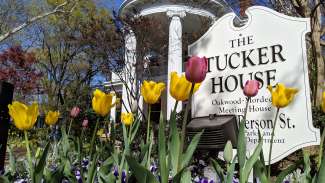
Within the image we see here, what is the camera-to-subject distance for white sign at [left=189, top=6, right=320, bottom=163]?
10.1 ft

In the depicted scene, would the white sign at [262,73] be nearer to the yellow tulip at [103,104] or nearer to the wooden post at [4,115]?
the yellow tulip at [103,104]

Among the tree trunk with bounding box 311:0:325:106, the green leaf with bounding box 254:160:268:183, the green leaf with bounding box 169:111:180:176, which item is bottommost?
the green leaf with bounding box 254:160:268:183

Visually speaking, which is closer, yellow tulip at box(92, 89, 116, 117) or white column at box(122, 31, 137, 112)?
yellow tulip at box(92, 89, 116, 117)

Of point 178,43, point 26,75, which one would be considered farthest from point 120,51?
point 26,75

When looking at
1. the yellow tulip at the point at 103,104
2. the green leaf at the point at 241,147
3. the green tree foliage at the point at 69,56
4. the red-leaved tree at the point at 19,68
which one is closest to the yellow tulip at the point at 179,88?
the green leaf at the point at 241,147

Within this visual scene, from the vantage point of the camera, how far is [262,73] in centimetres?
334

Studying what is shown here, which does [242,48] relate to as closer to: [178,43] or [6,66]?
[178,43]

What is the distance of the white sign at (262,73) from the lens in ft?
10.1

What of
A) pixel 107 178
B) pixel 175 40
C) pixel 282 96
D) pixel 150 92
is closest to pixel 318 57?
pixel 282 96

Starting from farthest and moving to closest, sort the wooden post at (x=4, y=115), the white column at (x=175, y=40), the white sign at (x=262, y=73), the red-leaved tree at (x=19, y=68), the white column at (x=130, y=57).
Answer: the red-leaved tree at (x=19, y=68) < the white column at (x=175, y=40) < the white column at (x=130, y=57) < the wooden post at (x=4, y=115) < the white sign at (x=262, y=73)

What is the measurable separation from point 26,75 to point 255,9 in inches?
610

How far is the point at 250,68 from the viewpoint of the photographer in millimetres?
3424

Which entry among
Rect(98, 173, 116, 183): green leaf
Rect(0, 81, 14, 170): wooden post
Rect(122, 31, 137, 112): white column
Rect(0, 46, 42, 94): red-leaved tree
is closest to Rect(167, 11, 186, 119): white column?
Rect(122, 31, 137, 112): white column

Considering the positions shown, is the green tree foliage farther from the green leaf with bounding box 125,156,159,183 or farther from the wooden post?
the green leaf with bounding box 125,156,159,183
